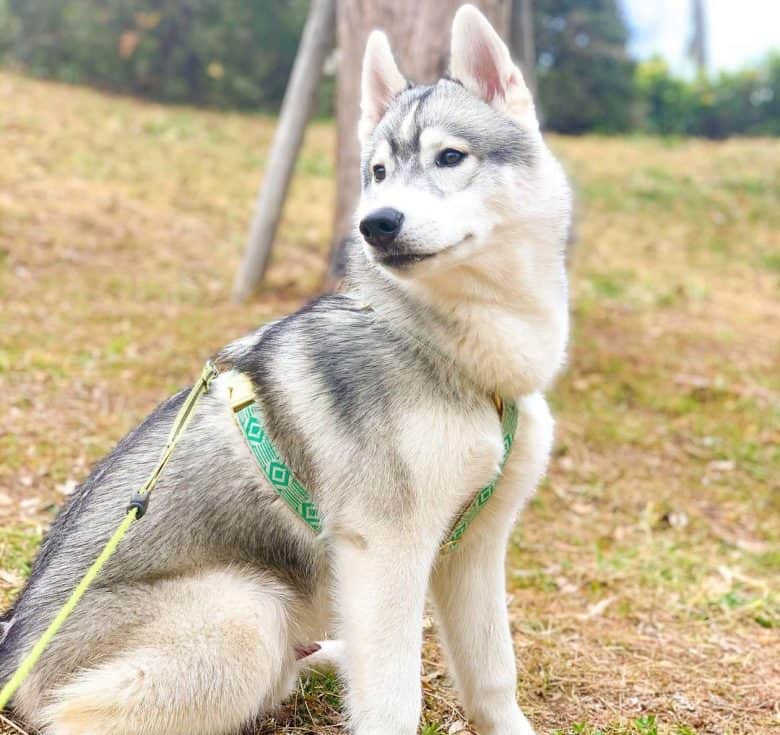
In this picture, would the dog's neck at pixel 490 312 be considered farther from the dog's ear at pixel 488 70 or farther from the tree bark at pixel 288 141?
the tree bark at pixel 288 141

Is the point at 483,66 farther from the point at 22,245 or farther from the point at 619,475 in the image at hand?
the point at 22,245

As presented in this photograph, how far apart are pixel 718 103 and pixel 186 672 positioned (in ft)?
71.1

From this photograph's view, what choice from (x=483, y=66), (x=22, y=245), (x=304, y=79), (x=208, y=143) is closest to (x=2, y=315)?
(x=22, y=245)

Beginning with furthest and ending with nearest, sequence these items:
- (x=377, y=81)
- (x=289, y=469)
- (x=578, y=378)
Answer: (x=578, y=378) → (x=377, y=81) → (x=289, y=469)

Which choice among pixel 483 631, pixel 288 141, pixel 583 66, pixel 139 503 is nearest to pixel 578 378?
pixel 288 141

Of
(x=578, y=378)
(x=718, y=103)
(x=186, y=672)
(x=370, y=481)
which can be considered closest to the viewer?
(x=186, y=672)

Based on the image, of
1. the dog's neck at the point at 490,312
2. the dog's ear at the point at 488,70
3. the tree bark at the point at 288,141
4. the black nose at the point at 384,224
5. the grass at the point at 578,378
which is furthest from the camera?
the tree bark at the point at 288,141

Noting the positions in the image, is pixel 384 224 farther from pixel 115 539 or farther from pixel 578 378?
pixel 578 378

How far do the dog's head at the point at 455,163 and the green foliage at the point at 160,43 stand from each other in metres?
15.9

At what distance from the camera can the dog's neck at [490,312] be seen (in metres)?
2.68

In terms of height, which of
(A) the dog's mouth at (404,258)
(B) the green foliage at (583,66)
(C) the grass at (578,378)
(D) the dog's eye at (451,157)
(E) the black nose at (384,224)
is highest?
(B) the green foliage at (583,66)

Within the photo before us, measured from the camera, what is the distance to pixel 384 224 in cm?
249

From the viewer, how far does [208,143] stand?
49.7 ft

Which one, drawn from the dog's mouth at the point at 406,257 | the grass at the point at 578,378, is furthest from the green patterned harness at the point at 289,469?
the grass at the point at 578,378
